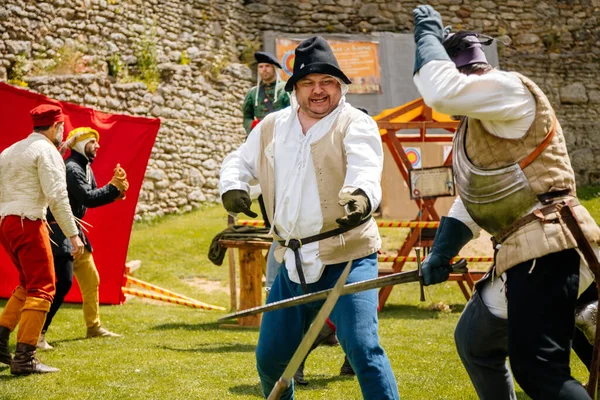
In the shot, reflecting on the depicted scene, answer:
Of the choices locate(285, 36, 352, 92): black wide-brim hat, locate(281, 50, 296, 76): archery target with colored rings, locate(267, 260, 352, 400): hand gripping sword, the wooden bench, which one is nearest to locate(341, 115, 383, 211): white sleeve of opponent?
locate(285, 36, 352, 92): black wide-brim hat

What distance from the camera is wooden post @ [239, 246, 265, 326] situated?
25.1 ft

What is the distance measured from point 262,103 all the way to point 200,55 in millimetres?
9481

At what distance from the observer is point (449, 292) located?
991 cm

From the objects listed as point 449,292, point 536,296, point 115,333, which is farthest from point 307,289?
point 449,292

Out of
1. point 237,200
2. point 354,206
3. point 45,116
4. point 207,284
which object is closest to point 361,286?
point 354,206

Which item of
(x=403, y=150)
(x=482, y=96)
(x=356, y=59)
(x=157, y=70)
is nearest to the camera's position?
(x=482, y=96)

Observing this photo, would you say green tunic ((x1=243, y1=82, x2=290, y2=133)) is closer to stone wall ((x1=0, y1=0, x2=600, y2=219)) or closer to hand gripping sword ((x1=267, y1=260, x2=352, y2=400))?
hand gripping sword ((x1=267, y1=260, x2=352, y2=400))

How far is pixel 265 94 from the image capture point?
7.83 m

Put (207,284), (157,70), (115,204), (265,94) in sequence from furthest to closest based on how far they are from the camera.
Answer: (157,70)
(207,284)
(115,204)
(265,94)

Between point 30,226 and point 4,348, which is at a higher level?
point 30,226

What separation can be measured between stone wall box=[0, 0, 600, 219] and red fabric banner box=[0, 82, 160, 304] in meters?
5.03

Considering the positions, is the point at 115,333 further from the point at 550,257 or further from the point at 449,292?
the point at 550,257

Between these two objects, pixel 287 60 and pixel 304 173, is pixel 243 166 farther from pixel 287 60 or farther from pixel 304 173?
pixel 287 60

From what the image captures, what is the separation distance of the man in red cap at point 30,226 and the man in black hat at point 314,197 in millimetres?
2243
